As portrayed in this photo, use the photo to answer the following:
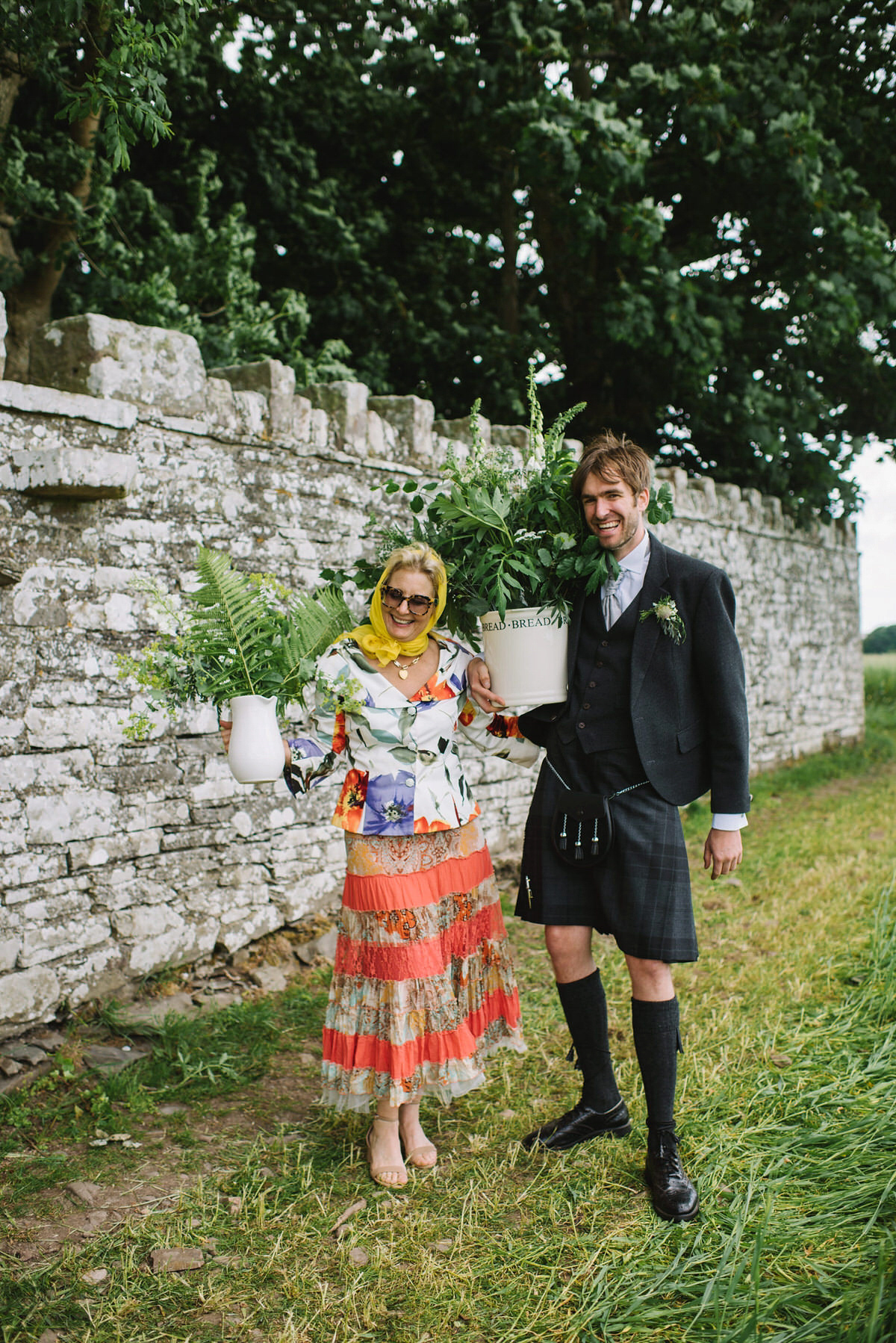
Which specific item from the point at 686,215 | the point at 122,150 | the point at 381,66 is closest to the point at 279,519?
the point at 122,150

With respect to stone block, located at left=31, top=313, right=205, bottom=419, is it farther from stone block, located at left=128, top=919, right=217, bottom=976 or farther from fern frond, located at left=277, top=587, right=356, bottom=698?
stone block, located at left=128, top=919, right=217, bottom=976

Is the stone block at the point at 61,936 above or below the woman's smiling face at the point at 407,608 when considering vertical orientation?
below

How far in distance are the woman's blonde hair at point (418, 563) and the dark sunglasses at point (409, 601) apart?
0.10 ft

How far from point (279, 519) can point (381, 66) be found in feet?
18.7

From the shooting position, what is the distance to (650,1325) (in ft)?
6.65

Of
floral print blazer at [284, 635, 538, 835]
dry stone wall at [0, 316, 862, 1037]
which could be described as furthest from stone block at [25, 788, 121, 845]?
floral print blazer at [284, 635, 538, 835]

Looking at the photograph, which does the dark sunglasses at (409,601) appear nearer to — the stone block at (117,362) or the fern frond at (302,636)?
the fern frond at (302,636)

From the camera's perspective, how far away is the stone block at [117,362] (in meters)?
3.52

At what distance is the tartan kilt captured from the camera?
8.09 feet

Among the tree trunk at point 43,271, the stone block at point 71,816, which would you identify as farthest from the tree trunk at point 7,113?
the stone block at point 71,816

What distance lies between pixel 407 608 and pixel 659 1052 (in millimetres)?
1415

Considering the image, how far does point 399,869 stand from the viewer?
2623mm

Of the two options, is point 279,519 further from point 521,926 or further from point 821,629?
point 821,629

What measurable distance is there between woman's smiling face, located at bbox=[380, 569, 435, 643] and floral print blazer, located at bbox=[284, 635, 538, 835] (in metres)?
0.14
